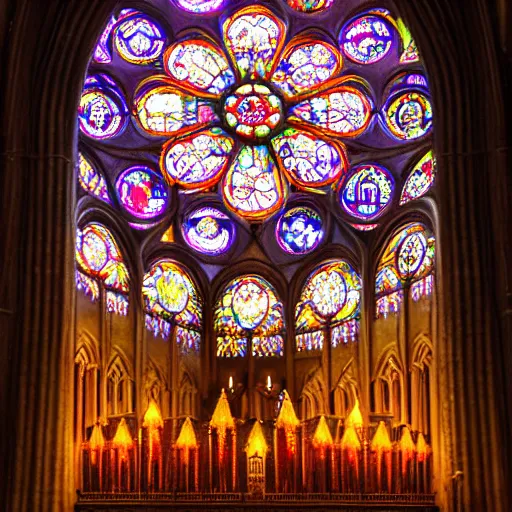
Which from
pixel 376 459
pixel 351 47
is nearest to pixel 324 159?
pixel 351 47

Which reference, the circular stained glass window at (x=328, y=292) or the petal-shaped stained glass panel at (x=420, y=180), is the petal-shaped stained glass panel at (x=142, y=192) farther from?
the petal-shaped stained glass panel at (x=420, y=180)

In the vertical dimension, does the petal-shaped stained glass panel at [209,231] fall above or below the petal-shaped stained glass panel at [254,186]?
below

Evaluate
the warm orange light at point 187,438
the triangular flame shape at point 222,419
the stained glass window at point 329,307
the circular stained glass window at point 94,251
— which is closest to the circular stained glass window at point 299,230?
the stained glass window at point 329,307

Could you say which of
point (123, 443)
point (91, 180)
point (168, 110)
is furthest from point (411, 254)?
point (123, 443)

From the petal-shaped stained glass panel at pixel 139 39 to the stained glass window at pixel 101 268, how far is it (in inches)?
149

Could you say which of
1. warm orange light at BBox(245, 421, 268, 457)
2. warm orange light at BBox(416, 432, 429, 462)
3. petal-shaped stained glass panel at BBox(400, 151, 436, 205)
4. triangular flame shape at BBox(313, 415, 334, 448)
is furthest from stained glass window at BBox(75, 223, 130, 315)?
warm orange light at BBox(416, 432, 429, 462)

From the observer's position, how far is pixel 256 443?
95.7 feet

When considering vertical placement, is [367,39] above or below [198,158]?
above

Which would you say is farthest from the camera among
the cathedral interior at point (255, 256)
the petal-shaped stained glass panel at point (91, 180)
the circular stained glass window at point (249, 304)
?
the circular stained glass window at point (249, 304)

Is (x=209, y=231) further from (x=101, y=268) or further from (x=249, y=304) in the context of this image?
(x=101, y=268)

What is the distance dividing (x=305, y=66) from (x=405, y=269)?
5009mm

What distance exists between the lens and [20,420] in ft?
92.8

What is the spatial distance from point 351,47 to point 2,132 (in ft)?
28.6

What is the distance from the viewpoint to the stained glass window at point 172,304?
33.9 m
